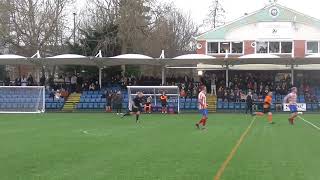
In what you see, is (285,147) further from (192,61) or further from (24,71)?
(24,71)

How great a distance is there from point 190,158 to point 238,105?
31.4m

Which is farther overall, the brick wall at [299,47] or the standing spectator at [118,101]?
the brick wall at [299,47]

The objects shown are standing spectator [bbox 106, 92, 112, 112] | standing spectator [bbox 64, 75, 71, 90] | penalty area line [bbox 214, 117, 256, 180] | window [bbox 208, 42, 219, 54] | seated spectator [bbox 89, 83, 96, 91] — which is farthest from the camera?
window [bbox 208, 42, 219, 54]

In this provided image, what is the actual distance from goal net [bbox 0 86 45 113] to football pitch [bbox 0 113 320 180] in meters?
22.7

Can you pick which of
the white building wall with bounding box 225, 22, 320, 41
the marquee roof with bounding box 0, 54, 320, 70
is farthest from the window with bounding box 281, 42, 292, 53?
the marquee roof with bounding box 0, 54, 320, 70

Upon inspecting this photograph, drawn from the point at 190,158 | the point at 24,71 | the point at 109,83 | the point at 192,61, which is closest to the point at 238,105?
the point at 192,61

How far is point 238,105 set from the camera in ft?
150

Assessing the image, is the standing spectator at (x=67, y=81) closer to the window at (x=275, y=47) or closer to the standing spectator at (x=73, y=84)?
the standing spectator at (x=73, y=84)

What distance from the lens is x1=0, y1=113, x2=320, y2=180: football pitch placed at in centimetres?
1198

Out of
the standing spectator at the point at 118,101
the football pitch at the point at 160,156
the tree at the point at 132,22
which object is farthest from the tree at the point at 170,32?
the football pitch at the point at 160,156

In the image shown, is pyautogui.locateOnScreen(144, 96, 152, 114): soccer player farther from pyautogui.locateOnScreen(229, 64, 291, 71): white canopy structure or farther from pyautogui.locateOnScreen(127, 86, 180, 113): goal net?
pyautogui.locateOnScreen(229, 64, 291, 71): white canopy structure

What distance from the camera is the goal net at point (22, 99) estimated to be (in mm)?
45062

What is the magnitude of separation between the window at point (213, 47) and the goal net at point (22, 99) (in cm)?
2235

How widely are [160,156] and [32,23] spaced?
4655cm
